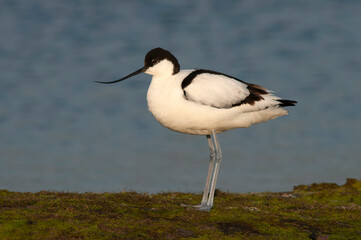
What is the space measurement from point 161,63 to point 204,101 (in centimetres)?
154

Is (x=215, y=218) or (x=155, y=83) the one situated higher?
(x=155, y=83)

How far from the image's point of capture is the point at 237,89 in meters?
12.3

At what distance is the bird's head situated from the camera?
39.7ft

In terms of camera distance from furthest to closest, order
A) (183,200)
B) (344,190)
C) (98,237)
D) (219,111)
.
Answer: (344,190) < (183,200) < (219,111) < (98,237)

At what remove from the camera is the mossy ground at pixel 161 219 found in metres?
9.04

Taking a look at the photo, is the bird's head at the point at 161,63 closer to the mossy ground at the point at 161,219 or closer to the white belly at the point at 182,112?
the white belly at the point at 182,112

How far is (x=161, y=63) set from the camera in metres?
12.1

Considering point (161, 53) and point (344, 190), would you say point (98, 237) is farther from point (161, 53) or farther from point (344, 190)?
point (344, 190)

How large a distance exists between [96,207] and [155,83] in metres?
3.38

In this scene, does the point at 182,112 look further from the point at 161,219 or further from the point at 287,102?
the point at 287,102

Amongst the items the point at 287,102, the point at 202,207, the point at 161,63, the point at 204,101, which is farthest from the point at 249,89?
the point at 202,207

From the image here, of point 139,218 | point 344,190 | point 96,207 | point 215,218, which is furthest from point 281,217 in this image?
point 344,190

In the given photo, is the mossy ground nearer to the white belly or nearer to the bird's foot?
the bird's foot

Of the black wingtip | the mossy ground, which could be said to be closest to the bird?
the black wingtip
